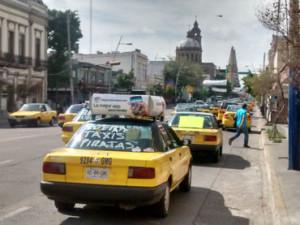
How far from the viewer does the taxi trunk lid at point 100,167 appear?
775 cm

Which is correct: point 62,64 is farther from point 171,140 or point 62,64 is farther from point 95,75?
point 171,140

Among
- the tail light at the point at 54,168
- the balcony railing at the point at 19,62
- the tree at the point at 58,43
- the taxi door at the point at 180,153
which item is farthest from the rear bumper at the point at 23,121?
the tree at the point at 58,43

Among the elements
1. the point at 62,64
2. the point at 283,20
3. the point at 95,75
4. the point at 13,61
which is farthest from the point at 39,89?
the point at 283,20

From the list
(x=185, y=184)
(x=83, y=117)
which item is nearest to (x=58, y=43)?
(x=83, y=117)

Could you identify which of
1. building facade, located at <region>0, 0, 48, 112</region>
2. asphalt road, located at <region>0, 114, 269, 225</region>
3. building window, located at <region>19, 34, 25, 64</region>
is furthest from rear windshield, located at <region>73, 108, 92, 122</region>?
building window, located at <region>19, 34, 25, 64</region>

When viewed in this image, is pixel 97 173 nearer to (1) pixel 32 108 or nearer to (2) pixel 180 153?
(2) pixel 180 153

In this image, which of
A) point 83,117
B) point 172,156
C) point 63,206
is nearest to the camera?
point 63,206

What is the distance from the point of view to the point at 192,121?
17.1 metres

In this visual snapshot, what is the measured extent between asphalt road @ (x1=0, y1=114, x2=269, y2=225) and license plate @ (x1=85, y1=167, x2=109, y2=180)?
72 centimetres

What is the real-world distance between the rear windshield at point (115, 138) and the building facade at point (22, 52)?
4179 cm

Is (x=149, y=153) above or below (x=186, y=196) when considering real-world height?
above

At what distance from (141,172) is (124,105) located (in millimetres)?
2202

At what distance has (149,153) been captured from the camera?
819cm

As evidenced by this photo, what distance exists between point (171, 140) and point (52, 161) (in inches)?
91.0
